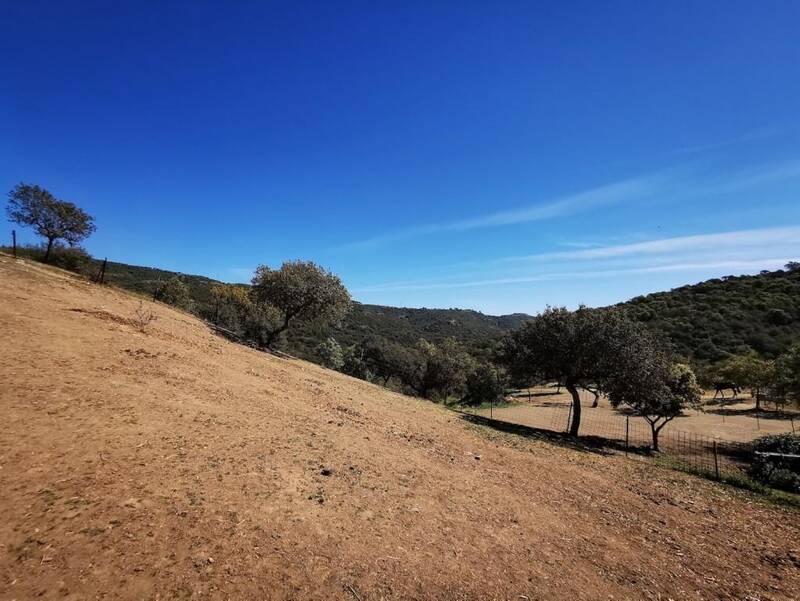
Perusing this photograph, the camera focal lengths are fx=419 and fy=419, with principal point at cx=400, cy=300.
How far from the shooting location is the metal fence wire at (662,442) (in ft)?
60.0

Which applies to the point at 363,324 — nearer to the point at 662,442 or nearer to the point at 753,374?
the point at 753,374

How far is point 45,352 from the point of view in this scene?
10711 mm

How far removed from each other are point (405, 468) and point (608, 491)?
5.62 m

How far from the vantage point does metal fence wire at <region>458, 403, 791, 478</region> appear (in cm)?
1828

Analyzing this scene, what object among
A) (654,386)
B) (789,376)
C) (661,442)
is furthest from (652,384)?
(789,376)

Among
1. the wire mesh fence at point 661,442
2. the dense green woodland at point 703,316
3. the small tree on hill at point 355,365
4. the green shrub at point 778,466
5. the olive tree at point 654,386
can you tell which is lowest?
the small tree on hill at point 355,365

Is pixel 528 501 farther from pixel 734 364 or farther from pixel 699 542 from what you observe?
pixel 734 364

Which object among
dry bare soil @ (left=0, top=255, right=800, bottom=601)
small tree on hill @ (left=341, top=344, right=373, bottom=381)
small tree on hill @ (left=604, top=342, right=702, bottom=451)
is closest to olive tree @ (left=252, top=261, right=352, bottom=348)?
dry bare soil @ (left=0, top=255, right=800, bottom=601)

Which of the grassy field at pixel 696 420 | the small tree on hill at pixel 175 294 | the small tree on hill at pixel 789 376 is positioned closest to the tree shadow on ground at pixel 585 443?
the grassy field at pixel 696 420

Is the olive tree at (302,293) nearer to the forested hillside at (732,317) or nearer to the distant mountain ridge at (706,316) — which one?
the distant mountain ridge at (706,316)

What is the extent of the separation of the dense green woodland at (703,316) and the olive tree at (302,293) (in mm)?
6784

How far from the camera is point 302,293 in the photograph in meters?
30.6

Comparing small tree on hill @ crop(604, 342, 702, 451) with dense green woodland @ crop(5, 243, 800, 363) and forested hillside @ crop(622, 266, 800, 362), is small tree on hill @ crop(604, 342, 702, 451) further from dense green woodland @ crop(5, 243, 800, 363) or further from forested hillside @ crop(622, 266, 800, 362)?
forested hillside @ crop(622, 266, 800, 362)

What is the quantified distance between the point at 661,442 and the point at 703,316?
5663cm
